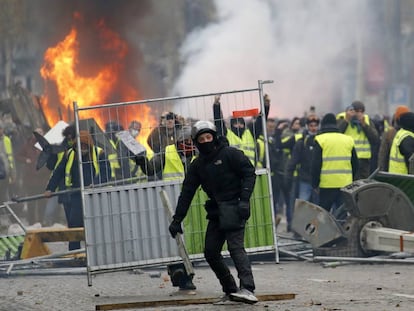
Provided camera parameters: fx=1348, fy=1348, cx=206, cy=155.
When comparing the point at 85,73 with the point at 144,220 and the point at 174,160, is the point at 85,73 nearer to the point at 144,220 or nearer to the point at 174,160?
the point at 174,160

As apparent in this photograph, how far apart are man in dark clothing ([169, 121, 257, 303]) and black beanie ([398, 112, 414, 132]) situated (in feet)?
16.3

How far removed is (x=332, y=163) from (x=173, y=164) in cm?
425

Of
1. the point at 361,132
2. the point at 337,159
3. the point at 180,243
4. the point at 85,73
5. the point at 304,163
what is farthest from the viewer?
the point at 85,73

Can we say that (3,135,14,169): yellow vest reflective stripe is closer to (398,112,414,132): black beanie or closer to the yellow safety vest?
(398,112,414,132): black beanie

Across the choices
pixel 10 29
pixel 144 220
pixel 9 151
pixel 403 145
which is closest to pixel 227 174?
pixel 144 220

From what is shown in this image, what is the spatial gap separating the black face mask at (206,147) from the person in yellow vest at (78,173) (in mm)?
1363

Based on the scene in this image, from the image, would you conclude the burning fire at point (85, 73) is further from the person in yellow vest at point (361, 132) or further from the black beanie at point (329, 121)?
the black beanie at point (329, 121)

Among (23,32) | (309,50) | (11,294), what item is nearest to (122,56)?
(23,32)

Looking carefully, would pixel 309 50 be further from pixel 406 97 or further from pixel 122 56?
pixel 122 56

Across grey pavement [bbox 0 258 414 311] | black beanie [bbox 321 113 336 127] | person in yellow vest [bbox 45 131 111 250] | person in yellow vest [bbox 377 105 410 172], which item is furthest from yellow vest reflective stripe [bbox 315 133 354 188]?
person in yellow vest [bbox 45 131 111 250]

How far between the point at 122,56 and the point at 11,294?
63.1 ft

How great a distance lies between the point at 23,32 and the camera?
3438cm

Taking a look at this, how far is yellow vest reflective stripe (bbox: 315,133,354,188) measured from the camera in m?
16.0

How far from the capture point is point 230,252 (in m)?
10.8
